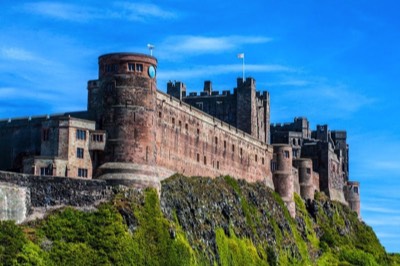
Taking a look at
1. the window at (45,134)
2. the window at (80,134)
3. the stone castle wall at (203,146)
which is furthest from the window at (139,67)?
the window at (45,134)

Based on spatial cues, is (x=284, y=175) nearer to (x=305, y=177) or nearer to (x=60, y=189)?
(x=305, y=177)

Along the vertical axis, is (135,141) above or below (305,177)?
below

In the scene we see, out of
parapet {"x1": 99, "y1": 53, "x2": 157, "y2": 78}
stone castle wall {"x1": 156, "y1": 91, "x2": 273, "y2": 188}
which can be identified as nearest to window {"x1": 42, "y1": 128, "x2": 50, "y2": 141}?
parapet {"x1": 99, "y1": 53, "x2": 157, "y2": 78}

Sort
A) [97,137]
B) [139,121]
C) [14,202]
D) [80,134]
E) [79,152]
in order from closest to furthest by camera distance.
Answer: [14,202], [79,152], [80,134], [97,137], [139,121]

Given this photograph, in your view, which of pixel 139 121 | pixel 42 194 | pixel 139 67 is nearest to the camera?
pixel 42 194

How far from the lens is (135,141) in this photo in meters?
104

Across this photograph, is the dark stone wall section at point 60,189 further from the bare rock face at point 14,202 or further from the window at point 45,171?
the window at point 45,171

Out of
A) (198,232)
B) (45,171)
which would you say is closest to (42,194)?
(45,171)

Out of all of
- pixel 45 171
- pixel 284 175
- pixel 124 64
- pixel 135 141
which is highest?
pixel 124 64

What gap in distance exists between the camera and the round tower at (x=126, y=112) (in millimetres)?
103625

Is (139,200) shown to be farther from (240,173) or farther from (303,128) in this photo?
(303,128)

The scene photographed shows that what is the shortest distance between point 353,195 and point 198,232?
7851cm

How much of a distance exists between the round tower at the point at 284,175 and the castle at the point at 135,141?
6.3 inches

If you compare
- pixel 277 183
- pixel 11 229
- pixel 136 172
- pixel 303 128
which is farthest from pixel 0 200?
pixel 303 128
